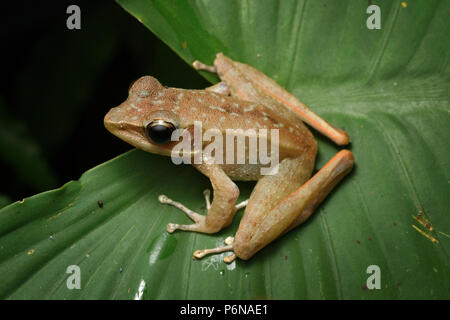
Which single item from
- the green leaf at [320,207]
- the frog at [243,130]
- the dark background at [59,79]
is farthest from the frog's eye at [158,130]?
the dark background at [59,79]

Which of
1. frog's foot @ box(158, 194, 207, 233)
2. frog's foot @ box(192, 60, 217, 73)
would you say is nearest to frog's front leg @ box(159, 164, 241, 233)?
frog's foot @ box(158, 194, 207, 233)

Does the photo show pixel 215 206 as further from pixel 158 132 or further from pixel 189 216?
pixel 158 132

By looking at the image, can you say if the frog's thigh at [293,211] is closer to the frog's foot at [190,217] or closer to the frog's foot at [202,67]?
the frog's foot at [190,217]

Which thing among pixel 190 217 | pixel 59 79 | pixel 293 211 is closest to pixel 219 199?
pixel 190 217

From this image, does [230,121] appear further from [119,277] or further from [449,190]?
[449,190]

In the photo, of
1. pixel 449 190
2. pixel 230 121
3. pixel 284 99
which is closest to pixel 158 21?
pixel 230 121

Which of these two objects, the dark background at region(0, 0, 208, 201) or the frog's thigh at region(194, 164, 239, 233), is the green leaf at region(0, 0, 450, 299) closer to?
the frog's thigh at region(194, 164, 239, 233)
